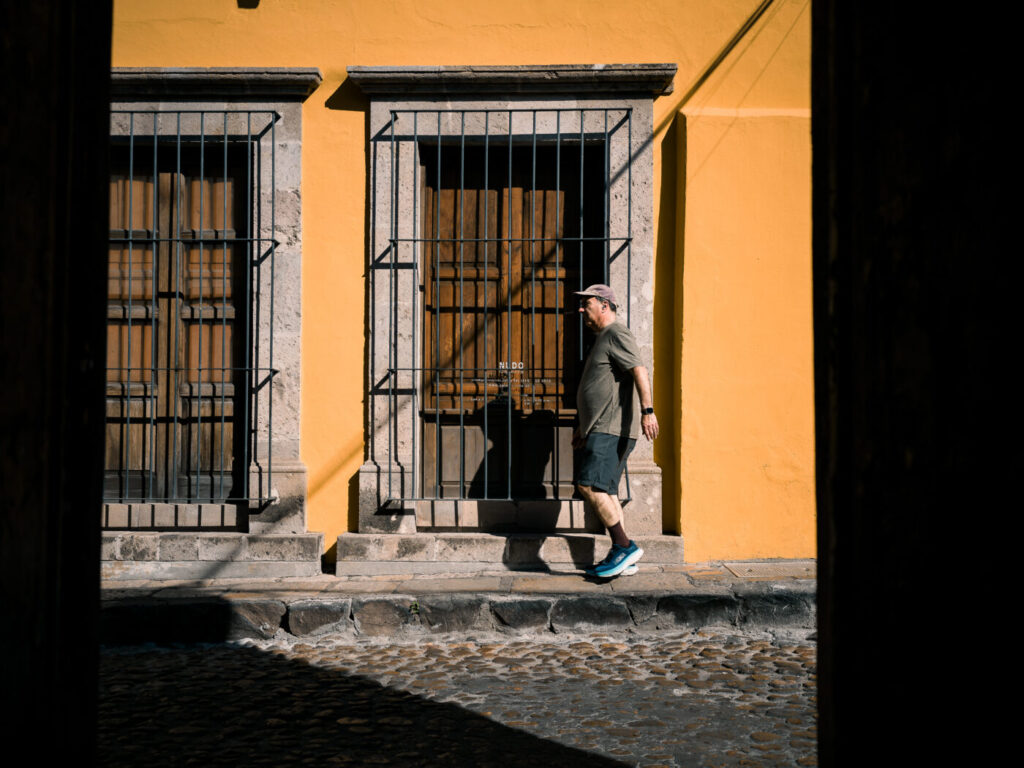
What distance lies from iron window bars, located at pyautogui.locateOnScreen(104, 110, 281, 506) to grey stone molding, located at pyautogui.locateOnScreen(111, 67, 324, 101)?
15 centimetres

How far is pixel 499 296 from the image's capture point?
6680mm

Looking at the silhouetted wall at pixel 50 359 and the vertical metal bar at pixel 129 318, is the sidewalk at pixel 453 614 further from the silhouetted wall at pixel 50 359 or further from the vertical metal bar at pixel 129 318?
the silhouetted wall at pixel 50 359

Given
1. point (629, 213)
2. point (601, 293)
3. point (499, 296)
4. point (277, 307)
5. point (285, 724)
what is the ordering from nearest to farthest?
point (285, 724)
point (601, 293)
point (629, 213)
point (277, 307)
point (499, 296)

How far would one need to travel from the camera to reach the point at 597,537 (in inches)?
242

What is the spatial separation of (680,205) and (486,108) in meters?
1.47

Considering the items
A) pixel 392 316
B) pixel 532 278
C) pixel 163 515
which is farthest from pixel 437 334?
pixel 163 515

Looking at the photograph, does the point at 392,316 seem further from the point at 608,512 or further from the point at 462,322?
the point at 608,512

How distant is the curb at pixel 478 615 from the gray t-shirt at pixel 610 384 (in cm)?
112

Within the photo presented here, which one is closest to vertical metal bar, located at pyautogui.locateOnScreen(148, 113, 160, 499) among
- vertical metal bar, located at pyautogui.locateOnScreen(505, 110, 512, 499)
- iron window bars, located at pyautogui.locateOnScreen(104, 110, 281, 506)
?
iron window bars, located at pyautogui.locateOnScreen(104, 110, 281, 506)

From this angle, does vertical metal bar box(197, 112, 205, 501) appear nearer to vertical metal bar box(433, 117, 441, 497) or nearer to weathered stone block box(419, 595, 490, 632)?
vertical metal bar box(433, 117, 441, 497)

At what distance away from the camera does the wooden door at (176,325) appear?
6.62 metres

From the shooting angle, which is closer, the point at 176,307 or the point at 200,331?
the point at 200,331

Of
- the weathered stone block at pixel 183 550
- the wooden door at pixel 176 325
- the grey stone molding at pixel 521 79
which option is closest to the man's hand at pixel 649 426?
the grey stone molding at pixel 521 79

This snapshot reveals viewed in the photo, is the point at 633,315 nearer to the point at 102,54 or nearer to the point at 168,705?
the point at 168,705
